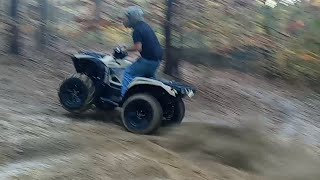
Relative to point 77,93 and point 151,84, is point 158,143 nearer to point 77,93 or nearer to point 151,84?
point 151,84

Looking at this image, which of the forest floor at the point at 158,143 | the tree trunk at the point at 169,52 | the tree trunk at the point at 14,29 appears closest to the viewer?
the forest floor at the point at 158,143

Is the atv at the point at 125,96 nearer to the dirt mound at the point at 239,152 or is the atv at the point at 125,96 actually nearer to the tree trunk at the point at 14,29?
the dirt mound at the point at 239,152

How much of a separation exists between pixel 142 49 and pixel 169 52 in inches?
157

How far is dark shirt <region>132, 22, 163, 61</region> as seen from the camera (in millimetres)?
7578

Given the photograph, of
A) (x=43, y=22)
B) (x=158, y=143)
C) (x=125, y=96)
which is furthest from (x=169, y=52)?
(x=158, y=143)

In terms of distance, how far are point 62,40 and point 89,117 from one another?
6.31 meters

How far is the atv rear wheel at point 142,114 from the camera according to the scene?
729cm

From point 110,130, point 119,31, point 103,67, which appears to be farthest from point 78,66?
point 119,31

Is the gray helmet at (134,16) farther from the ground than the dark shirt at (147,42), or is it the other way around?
the gray helmet at (134,16)

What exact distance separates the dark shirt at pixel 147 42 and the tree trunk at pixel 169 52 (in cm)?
387

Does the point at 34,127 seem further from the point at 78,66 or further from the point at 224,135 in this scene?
the point at 224,135

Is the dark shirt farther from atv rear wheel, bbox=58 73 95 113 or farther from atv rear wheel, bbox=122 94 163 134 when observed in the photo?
atv rear wheel, bbox=58 73 95 113

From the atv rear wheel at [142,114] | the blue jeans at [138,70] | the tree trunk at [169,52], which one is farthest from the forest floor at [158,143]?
the tree trunk at [169,52]

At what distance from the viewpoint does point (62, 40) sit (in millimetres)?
14023
